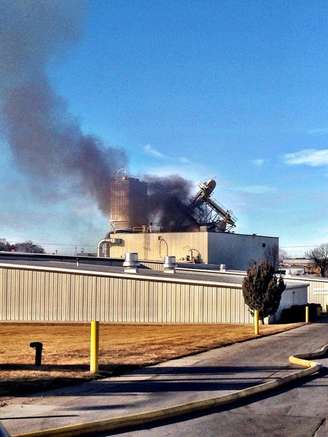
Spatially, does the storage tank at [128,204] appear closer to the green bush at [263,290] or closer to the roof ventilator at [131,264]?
the roof ventilator at [131,264]

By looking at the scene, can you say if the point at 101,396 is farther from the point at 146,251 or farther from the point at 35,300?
the point at 146,251

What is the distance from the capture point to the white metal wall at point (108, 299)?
32.8m

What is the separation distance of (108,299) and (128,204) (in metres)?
44.7

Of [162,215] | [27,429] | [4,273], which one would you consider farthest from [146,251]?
[27,429]

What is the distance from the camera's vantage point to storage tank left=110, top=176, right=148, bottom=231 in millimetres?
78963

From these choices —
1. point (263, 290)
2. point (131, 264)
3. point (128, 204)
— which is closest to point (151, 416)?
point (263, 290)

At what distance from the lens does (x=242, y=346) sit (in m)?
17.8

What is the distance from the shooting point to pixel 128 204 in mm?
79688

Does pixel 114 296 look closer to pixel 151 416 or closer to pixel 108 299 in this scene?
pixel 108 299

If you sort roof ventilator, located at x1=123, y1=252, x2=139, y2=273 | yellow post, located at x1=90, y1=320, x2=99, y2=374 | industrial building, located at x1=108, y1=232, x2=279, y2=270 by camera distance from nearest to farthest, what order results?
yellow post, located at x1=90, y1=320, x2=99, y2=374
roof ventilator, located at x1=123, y1=252, x2=139, y2=273
industrial building, located at x1=108, y1=232, x2=279, y2=270

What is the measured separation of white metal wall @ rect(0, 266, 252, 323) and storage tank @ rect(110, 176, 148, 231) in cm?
4255

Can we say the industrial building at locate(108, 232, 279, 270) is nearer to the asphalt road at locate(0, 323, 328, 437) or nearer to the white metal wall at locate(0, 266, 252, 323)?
the white metal wall at locate(0, 266, 252, 323)

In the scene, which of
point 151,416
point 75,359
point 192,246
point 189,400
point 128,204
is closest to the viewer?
point 151,416

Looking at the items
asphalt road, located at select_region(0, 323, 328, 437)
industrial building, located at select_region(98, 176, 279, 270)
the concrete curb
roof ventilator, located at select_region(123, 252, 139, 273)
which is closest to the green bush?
roof ventilator, located at select_region(123, 252, 139, 273)
